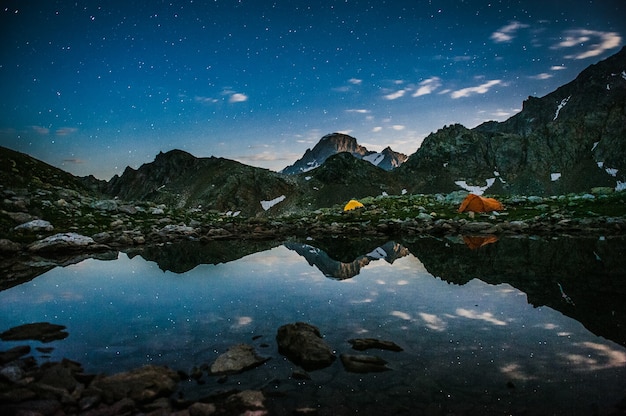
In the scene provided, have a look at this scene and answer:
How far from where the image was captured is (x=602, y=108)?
19350cm

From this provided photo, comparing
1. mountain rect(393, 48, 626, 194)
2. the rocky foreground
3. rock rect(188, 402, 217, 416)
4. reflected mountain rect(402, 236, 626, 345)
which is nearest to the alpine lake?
reflected mountain rect(402, 236, 626, 345)

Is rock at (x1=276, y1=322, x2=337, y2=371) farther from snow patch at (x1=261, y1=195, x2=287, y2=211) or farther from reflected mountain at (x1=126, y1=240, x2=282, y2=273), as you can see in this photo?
snow patch at (x1=261, y1=195, x2=287, y2=211)

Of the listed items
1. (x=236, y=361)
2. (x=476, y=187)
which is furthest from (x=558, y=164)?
(x=236, y=361)

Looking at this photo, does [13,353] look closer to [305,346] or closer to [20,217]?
[305,346]

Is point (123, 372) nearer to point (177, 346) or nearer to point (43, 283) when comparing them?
point (177, 346)

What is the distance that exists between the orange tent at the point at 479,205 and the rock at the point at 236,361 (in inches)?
1250

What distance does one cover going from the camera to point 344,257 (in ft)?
53.9

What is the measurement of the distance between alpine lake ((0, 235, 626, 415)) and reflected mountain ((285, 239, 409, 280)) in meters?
0.15

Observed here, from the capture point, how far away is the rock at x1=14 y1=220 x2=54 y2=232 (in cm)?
1871

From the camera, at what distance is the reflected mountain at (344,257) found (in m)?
13.5

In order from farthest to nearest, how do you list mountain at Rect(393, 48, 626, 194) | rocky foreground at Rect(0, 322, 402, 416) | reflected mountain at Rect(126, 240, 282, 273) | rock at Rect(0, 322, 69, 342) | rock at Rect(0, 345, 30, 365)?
mountain at Rect(393, 48, 626, 194) < reflected mountain at Rect(126, 240, 282, 273) < rock at Rect(0, 322, 69, 342) < rock at Rect(0, 345, 30, 365) < rocky foreground at Rect(0, 322, 402, 416)

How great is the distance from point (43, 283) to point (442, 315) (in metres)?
12.3

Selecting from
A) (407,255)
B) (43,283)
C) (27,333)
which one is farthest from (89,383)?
(407,255)

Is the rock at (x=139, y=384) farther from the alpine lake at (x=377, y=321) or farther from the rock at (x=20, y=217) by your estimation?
the rock at (x=20, y=217)
